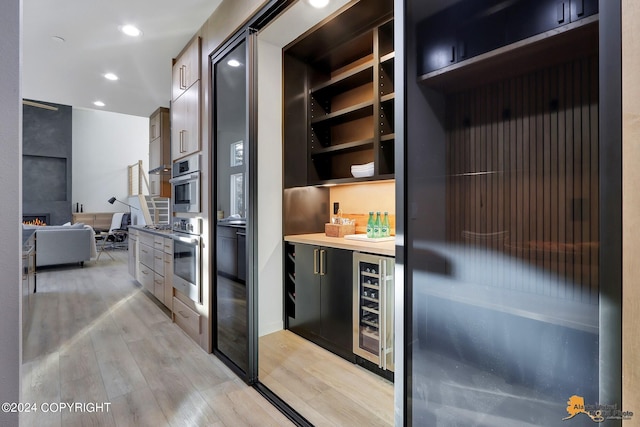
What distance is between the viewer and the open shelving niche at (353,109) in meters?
2.38

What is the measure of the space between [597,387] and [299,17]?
105 inches

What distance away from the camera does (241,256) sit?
227 centimetres

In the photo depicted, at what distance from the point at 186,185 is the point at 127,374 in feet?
5.01

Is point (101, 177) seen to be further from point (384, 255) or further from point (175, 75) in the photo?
point (384, 255)

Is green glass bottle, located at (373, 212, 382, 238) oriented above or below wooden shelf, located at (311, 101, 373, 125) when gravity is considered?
below

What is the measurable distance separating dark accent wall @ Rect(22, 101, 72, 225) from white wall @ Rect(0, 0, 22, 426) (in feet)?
30.1

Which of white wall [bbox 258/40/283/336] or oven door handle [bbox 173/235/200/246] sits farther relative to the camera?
white wall [bbox 258/40/283/336]

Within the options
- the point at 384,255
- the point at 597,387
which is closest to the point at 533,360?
the point at 597,387

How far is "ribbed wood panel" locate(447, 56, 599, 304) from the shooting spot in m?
0.71

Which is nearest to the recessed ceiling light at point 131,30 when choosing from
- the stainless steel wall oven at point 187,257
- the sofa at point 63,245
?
the stainless steel wall oven at point 187,257

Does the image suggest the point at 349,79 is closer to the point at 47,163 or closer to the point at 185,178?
the point at 185,178

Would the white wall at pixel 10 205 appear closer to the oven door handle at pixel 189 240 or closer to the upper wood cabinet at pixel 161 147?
the oven door handle at pixel 189 240

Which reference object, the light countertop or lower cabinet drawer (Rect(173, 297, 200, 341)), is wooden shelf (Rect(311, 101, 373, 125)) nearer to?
the light countertop

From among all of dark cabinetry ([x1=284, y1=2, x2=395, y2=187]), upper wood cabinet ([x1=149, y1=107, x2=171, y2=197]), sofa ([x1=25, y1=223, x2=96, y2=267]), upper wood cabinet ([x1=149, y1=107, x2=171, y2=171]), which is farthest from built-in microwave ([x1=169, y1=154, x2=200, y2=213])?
sofa ([x1=25, y1=223, x2=96, y2=267])
